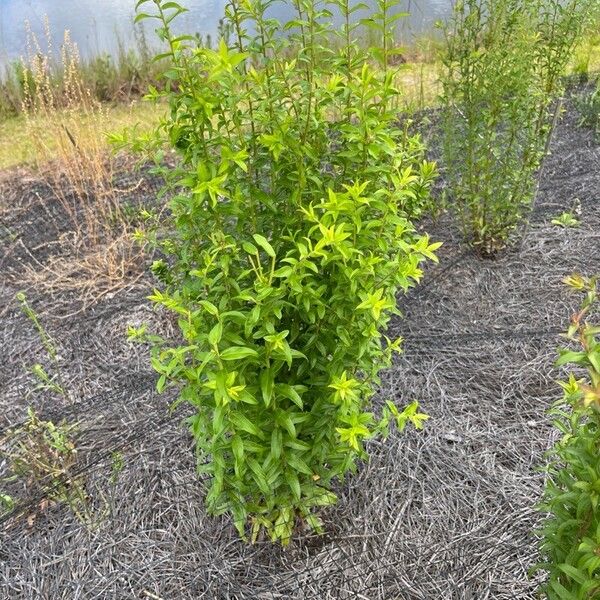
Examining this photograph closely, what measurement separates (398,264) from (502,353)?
1.52 meters

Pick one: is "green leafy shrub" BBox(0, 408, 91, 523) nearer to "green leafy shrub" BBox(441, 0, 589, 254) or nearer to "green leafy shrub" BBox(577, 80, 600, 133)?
"green leafy shrub" BBox(441, 0, 589, 254)

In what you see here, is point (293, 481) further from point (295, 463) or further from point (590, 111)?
point (590, 111)

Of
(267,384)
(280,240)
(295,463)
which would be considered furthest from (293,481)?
(280,240)

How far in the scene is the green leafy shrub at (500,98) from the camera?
3.17 meters

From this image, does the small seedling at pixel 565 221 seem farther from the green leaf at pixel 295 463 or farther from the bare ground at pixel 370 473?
the green leaf at pixel 295 463

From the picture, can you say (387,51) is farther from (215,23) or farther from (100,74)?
(215,23)

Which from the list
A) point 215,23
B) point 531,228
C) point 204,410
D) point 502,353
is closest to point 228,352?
point 204,410

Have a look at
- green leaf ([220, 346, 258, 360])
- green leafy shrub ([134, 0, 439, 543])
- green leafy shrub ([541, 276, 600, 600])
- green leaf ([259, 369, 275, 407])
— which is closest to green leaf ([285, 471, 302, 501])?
green leafy shrub ([134, 0, 439, 543])

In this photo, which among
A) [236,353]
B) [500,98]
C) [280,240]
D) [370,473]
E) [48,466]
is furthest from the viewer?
[500,98]

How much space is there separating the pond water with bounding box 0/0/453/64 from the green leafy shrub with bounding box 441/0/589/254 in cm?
583

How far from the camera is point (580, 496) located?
1256 mm

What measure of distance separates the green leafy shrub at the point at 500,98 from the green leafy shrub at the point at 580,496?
7.07ft

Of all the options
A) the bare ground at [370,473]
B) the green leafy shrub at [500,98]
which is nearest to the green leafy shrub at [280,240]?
the bare ground at [370,473]

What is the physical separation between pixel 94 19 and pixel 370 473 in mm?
9742
